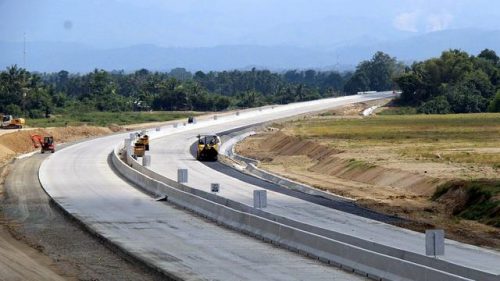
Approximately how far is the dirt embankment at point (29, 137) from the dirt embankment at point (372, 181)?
18.8 m

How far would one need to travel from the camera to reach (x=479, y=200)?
124 feet

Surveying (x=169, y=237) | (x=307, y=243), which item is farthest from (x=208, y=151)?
(x=307, y=243)

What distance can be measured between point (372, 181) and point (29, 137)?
2061 inches

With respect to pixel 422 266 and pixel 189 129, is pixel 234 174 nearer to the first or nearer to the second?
pixel 422 266

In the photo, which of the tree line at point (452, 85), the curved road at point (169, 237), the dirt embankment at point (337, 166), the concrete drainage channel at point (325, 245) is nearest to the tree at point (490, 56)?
the tree line at point (452, 85)

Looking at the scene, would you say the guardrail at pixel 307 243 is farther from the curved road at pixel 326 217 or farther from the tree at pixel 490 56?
the tree at pixel 490 56

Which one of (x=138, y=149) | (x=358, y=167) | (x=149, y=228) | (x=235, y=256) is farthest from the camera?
(x=138, y=149)

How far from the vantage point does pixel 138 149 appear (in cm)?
7625

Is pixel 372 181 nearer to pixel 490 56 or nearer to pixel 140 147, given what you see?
pixel 140 147

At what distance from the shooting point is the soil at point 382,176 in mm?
34544

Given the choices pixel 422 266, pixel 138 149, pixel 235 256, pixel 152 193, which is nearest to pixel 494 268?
pixel 422 266

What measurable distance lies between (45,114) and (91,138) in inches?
1749

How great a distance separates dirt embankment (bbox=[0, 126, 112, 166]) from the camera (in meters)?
85.8

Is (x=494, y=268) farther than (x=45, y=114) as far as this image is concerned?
No
